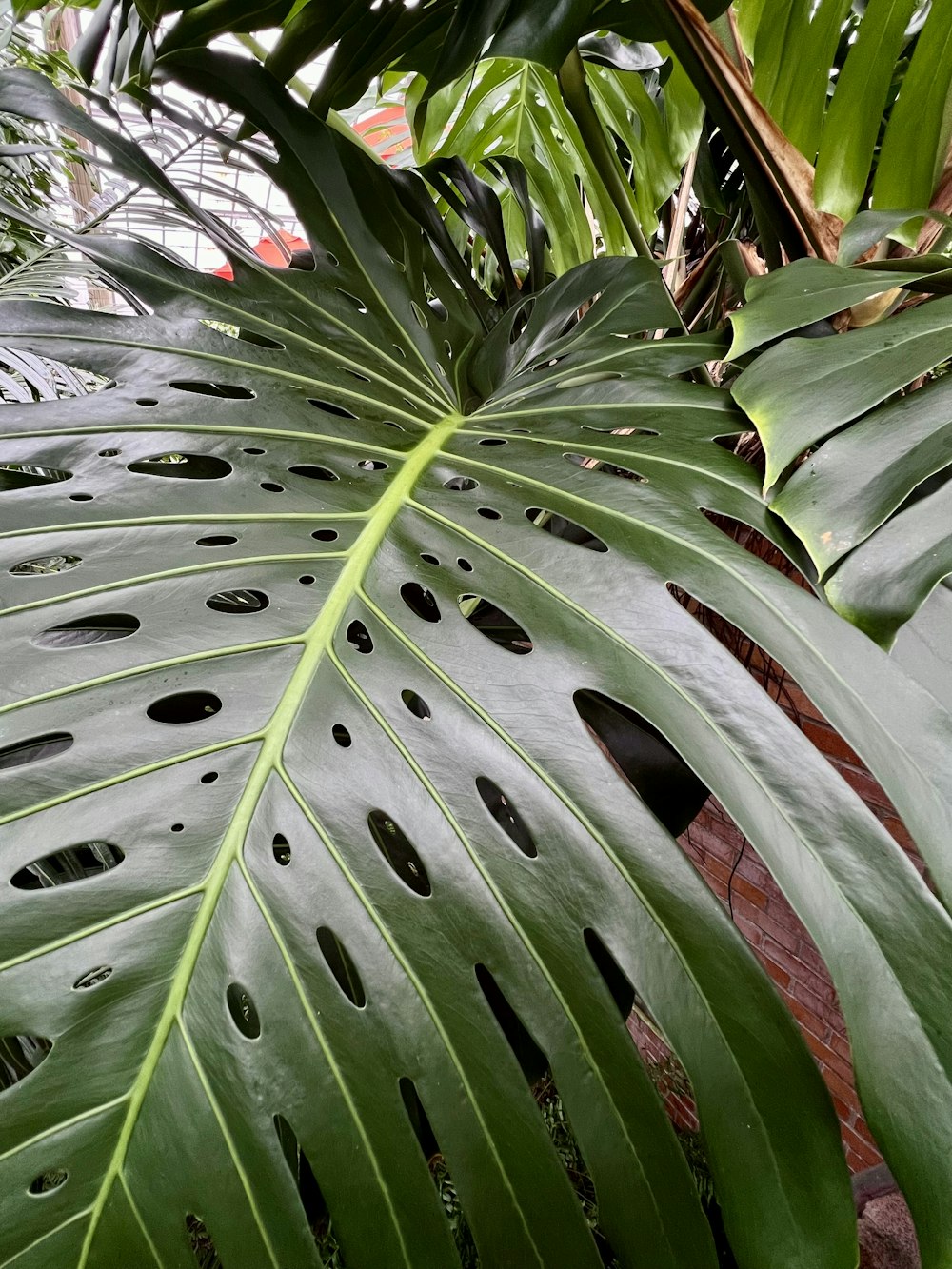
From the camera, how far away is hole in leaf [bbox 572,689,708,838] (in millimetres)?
528

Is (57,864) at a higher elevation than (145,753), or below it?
higher

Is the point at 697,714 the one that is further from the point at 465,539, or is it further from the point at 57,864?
the point at 57,864

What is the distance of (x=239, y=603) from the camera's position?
59 centimetres

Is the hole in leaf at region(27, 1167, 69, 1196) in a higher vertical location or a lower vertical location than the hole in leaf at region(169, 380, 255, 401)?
A: lower

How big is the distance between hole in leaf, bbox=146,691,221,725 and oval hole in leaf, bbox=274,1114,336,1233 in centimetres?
22

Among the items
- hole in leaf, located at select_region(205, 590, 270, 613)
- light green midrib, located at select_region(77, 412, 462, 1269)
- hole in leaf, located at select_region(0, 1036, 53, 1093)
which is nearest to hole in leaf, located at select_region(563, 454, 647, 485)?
light green midrib, located at select_region(77, 412, 462, 1269)

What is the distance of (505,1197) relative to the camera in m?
0.36

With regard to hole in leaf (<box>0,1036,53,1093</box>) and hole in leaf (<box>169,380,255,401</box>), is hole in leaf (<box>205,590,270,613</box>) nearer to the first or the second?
hole in leaf (<box>169,380,255,401</box>)

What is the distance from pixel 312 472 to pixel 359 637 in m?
0.23

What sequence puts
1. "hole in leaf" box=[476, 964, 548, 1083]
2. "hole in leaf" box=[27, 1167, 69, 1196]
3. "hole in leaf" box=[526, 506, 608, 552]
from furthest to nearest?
"hole in leaf" box=[526, 506, 608, 552] < "hole in leaf" box=[476, 964, 548, 1083] < "hole in leaf" box=[27, 1167, 69, 1196]

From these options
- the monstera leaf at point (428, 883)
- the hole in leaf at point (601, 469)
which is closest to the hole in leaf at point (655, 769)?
the monstera leaf at point (428, 883)

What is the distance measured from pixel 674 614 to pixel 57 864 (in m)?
0.63

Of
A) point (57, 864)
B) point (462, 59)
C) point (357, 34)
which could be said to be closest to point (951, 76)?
point (462, 59)

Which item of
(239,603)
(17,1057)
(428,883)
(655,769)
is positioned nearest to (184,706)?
(239,603)
